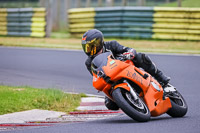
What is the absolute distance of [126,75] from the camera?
6.63 m

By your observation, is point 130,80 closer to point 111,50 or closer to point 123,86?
point 123,86

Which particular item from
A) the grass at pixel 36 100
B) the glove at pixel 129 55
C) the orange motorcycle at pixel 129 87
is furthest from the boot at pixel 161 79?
the grass at pixel 36 100

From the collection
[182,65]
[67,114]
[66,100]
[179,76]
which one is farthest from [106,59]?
[182,65]

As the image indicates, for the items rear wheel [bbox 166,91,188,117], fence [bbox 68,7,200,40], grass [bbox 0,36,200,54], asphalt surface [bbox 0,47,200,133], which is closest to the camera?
asphalt surface [bbox 0,47,200,133]

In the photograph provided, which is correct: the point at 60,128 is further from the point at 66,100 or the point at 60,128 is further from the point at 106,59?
the point at 66,100

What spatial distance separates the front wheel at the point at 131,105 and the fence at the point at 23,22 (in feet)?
52.3

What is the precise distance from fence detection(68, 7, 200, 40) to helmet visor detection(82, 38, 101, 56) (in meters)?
12.1

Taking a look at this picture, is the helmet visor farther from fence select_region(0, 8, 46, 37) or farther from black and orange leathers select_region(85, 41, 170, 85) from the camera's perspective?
fence select_region(0, 8, 46, 37)

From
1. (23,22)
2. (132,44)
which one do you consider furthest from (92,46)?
(23,22)

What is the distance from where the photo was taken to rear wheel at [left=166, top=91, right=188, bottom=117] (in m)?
7.23

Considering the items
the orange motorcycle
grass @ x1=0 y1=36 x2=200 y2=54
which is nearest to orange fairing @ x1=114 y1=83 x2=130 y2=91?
the orange motorcycle

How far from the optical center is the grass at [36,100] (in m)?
8.24

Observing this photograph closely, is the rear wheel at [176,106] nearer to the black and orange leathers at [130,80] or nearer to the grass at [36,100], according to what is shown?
the black and orange leathers at [130,80]

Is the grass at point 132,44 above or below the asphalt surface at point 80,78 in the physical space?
below
